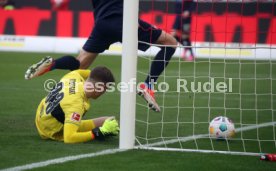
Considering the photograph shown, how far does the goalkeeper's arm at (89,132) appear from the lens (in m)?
5.75

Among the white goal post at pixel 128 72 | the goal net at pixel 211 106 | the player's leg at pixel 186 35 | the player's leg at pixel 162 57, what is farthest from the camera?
the player's leg at pixel 186 35

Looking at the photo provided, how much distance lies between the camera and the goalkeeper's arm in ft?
18.9

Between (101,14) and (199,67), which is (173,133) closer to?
(101,14)

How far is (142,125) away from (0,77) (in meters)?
5.70

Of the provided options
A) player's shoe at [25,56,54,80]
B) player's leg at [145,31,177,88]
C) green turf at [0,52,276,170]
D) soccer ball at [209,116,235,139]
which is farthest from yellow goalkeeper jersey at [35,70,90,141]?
player's leg at [145,31,177,88]

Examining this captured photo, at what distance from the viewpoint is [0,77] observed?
40.2 feet

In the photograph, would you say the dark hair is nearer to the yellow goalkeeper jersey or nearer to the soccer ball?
the yellow goalkeeper jersey

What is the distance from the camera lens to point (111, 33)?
23.9ft

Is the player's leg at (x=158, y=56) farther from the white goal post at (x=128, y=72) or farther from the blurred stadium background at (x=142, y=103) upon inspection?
the white goal post at (x=128, y=72)

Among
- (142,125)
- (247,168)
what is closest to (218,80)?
(142,125)

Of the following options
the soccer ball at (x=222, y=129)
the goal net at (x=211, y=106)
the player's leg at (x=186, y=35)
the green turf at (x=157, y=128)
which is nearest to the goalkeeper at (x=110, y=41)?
the goal net at (x=211, y=106)

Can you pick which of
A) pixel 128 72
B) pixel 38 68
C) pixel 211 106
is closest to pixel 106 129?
pixel 128 72

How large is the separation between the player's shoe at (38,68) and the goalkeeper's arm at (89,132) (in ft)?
4.05

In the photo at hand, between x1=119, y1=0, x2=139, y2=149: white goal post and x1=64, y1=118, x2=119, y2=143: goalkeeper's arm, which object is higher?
x1=119, y1=0, x2=139, y2=149: white goal post
